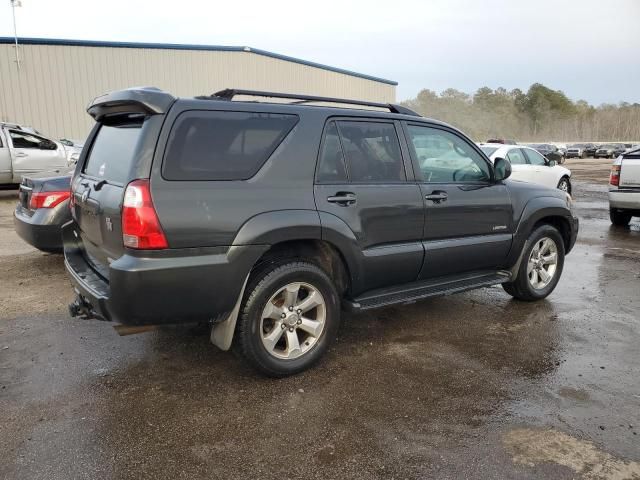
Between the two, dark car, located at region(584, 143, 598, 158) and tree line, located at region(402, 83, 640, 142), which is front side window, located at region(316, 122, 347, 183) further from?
tree line, located at region(402, 83, 640, 142)

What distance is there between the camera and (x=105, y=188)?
333 cm

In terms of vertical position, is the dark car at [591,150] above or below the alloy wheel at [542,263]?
above

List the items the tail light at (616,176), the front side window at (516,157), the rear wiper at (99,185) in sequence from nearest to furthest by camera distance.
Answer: the rear wiper at (99,185), the tail light at (616,176), the front side window at (516,157)

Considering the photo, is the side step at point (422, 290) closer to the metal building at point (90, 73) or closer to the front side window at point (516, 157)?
the front side window at point (516, 157)

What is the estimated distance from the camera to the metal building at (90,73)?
22.6 meters

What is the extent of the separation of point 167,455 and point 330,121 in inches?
95.1

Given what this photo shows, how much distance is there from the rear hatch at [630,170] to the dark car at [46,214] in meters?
9.36

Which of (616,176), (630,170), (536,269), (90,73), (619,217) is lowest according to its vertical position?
(619,217)

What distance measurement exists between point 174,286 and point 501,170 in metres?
3.14

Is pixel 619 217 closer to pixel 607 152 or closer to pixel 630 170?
pixel 630 170

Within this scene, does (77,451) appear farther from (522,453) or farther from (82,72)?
(82,72)

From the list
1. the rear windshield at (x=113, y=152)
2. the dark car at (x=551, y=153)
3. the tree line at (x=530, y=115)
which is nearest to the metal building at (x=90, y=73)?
the dark car at (x=551, y=153)

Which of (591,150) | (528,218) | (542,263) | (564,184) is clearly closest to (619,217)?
(564,184)

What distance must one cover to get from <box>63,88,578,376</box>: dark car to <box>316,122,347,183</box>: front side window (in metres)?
0.01
